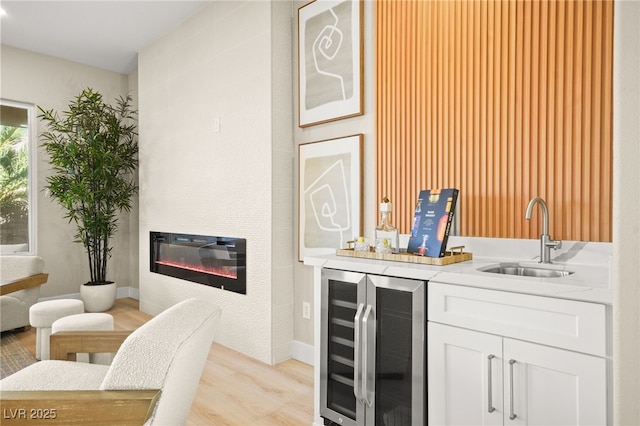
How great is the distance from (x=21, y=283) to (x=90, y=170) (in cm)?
155

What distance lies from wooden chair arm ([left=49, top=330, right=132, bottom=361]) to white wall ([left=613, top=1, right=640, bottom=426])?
169cm

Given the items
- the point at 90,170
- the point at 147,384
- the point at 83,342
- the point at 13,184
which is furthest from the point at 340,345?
the point at 13,184

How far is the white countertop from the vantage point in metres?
1.34

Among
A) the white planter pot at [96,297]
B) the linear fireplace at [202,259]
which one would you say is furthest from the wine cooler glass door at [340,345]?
the white planter pot at [96,297]

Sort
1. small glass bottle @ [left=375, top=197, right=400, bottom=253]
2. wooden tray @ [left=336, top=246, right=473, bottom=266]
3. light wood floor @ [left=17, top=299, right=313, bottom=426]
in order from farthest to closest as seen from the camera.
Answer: light wood floor @ [left=17, top=299, right=313, bottom=426] → small glass bottle @ [left=375, top=197, right=400, bottom=253] → wooden tray @ [left=336, top=246, right=473, bottom=266]

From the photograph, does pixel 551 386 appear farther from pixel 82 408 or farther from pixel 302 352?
pixel 302 352

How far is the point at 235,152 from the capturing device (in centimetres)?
333

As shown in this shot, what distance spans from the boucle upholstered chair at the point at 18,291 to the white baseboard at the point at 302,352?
2.32 metres

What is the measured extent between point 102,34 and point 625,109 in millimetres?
4586

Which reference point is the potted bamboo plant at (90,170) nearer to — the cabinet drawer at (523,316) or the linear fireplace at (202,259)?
the linear fireplace at (202,259)

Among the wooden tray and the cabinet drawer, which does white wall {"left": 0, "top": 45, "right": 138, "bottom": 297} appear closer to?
the wooden tray

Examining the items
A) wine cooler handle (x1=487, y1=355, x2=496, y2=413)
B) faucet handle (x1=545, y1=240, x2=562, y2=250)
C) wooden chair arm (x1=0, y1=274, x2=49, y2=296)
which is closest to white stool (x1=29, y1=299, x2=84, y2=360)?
wooden chair arm (x1=0, y1=274, x2=49, y2=296)

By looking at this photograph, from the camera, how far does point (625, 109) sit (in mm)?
964

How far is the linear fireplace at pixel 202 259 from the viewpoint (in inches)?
130
